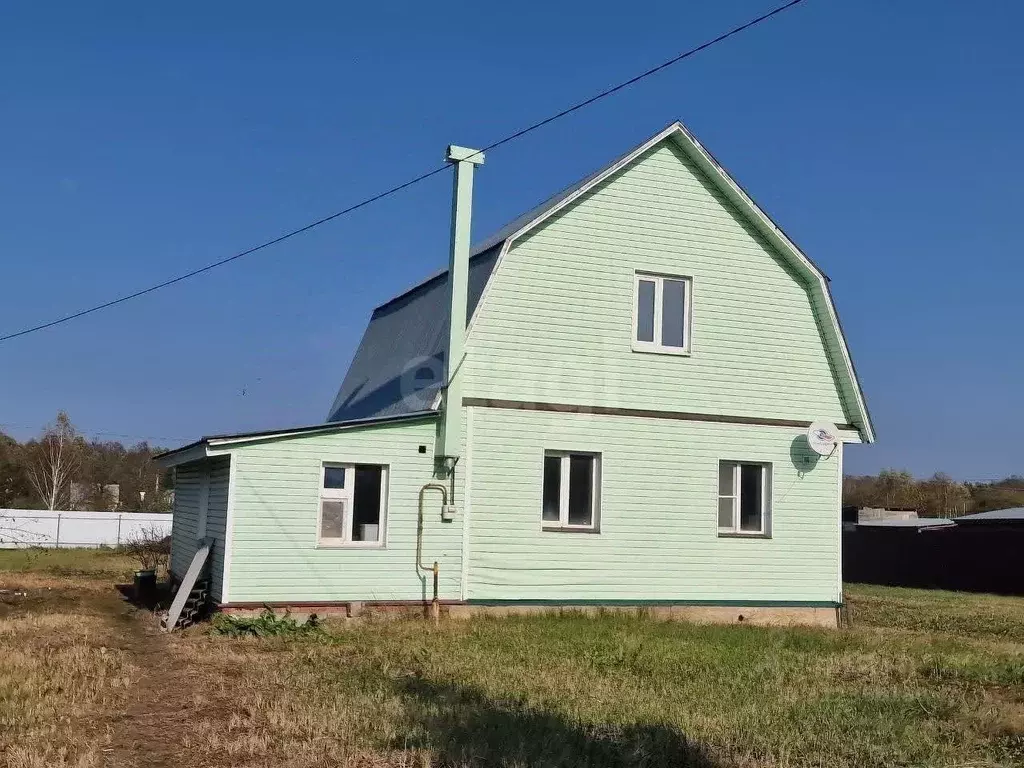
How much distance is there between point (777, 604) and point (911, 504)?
61.1m

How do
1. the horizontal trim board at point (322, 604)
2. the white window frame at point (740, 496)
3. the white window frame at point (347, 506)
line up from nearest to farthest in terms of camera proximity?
the horizontal trim board at point (322, 604), the white window frame at point (347, 506), the white window frame at point (740, 496)

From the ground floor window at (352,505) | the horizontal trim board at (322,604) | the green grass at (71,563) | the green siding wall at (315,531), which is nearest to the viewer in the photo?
the horizontal trim board at (322,604)

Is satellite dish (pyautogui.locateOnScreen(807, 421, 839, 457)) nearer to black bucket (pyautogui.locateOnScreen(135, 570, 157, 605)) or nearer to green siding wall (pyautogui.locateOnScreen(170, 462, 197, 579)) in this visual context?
green siding wall (pyautogui.locateOnScreen(170, 462, 197, 579))

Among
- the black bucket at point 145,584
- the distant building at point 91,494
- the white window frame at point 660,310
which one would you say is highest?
the white window frame at point 660,310

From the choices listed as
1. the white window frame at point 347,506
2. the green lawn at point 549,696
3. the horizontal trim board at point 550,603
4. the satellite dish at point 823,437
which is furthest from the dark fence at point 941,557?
the white window frame at point 347,506

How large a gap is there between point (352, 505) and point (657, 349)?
18.8ft

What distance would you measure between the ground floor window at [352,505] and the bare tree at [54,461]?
179 ft

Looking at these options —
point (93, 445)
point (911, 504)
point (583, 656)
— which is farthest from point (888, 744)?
point (93, 445)

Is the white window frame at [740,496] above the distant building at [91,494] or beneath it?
above

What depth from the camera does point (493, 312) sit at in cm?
1631

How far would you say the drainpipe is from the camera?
1566 centimetres

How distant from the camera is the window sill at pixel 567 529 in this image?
54.2 feet

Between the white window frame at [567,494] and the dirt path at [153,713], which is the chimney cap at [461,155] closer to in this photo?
the white window frame at [567,494]

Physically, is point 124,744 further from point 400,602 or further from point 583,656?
point 400,602
